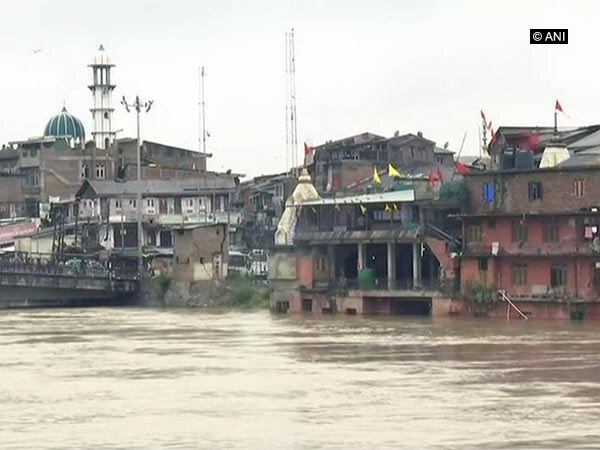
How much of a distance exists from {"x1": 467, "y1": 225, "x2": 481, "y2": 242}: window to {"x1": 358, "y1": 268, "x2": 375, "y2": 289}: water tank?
4945 millimetres

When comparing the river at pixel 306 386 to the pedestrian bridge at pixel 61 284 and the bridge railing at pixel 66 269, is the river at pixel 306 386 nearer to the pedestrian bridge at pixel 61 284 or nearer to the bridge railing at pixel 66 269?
the pedestrian bridge at pixel 61 284

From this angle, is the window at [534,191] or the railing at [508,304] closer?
the railing at [508,304]

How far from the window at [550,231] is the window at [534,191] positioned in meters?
1.08

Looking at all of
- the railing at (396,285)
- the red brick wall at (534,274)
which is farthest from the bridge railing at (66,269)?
the red brick wall at (534,274)

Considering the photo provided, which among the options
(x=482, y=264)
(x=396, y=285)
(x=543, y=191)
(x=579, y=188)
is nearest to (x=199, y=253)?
(x=396, y=285)

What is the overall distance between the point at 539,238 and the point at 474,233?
330cm

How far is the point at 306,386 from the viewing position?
42219 millimetres

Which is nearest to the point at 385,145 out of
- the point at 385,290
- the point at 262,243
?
the point at 262,243

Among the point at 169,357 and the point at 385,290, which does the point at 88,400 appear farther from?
the point at 385,290

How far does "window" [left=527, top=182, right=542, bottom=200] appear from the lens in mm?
67000

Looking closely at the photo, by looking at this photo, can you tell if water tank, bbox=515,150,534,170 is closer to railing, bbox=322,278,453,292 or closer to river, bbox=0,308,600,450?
railing, bbox=322,278,453,292

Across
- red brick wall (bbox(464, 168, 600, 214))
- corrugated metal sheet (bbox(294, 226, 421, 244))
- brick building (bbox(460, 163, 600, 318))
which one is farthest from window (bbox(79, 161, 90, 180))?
brick building (bbox(460, 163, 600, 318))

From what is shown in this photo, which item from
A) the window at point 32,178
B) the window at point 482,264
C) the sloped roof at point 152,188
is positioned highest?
the window at point 32,178

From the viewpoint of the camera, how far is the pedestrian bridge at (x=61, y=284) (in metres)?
86.4
